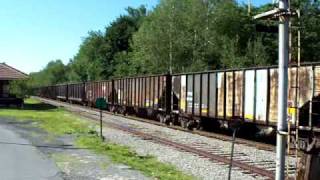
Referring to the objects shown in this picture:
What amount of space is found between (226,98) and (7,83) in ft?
135

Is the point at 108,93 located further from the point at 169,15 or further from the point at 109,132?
the point at 109,132

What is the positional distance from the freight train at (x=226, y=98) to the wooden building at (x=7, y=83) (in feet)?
58.4

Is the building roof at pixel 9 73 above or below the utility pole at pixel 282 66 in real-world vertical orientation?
above

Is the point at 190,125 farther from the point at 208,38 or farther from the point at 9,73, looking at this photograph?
the point at 9,73

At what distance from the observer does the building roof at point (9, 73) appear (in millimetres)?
58969

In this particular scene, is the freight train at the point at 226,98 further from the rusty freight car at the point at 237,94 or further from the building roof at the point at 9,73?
the building roof at the point at 9,73

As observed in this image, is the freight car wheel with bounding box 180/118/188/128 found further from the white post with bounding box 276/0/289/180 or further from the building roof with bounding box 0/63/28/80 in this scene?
the building roof with bounding box 0/63/28/80

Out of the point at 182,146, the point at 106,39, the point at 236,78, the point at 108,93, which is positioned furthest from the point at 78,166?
the point at 106,39

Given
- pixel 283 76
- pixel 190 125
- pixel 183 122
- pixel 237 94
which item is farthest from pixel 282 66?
pixel 183 122

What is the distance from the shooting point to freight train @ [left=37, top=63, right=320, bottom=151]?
1717cm

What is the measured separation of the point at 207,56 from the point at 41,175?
49768mm

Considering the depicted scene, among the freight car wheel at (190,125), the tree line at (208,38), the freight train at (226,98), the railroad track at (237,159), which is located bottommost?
the railroad track at (237,159)

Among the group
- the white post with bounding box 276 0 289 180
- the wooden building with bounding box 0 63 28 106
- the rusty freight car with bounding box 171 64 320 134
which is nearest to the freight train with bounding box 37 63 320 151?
the rusty freight car with bounding box 171 64 320 134

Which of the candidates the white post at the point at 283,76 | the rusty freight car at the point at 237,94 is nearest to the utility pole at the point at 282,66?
the white post at the point at 283,76
